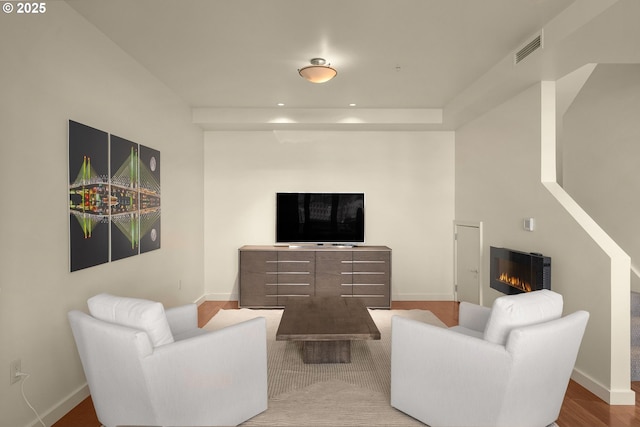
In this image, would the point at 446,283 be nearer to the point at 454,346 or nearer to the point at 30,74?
the point at 454,346

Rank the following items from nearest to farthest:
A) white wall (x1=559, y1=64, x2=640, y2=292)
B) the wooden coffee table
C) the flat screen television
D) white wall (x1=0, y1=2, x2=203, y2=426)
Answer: white wall (x1=0, y1=2, x2=203, y2=426)
the wooden coffee table
white wall (x1=559, y1=64, x2=640, y2=292)
the flat screen television

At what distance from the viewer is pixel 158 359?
1.95 m

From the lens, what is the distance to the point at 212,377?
216 centimetres

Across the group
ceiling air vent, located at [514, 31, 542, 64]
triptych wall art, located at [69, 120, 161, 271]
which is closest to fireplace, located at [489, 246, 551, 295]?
ceiling air vent, located at [514, 31, 542, 64]

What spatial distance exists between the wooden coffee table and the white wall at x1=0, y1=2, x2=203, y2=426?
5.07ft

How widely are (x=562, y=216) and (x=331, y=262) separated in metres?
2.95

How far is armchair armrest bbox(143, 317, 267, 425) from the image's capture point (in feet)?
6.52

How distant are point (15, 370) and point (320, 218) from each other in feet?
13.2

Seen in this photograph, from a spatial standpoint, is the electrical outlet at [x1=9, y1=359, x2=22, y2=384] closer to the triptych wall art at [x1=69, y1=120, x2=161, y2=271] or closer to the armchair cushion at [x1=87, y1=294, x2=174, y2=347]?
the armchair cushion at [x1=87, y1=294, x2=174, y2=347]

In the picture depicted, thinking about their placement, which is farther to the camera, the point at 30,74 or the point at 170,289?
the point at 170,289

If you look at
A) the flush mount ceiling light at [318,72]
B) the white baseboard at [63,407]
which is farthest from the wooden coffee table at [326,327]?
the flush mount ceiling light at [318,72]

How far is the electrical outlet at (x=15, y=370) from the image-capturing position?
2.20 metres

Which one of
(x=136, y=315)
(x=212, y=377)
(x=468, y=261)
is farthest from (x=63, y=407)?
(x=468, y=261)

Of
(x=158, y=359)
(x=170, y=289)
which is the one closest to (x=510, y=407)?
(x=158, y=359)
